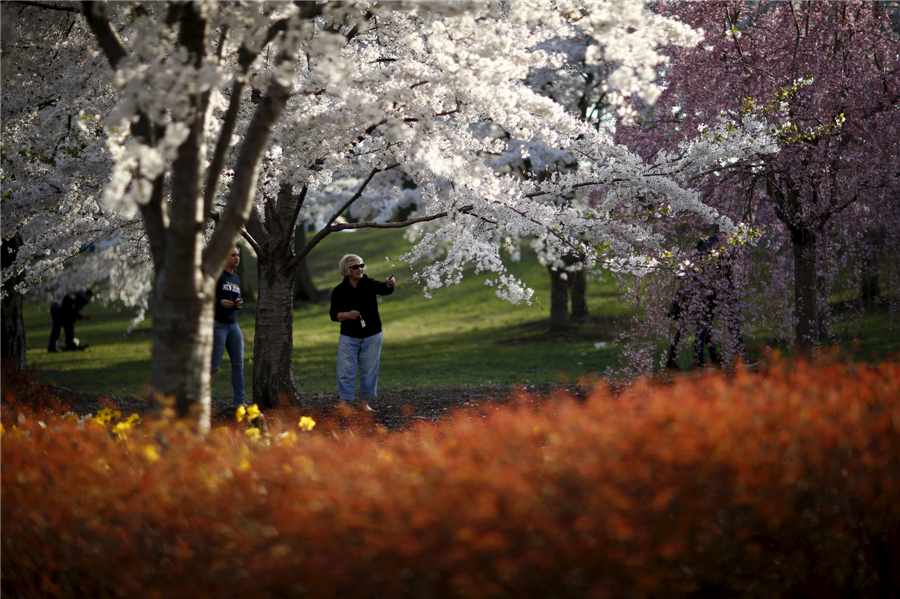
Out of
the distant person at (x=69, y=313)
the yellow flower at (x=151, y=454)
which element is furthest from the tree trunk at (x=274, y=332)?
the distant person at (x=69, y=313)

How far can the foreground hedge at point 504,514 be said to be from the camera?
2764mm

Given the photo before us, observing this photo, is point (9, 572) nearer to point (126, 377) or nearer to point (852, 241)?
point (852, 241)

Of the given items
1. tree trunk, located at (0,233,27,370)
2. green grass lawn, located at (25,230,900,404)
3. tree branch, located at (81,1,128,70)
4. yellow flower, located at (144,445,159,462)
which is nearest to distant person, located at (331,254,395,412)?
green grass lawn, located at (25,230,900,404)

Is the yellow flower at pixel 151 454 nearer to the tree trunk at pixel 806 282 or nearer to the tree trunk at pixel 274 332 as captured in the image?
the tree trunk at pixel 274 332

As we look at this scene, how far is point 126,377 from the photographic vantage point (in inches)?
580

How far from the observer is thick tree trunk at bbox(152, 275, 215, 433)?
163 inches

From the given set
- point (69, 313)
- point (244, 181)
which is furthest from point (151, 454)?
point (69, 313)

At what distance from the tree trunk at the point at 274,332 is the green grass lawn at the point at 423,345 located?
1534mm

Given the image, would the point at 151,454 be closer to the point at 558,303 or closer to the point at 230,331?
the point at 230,331

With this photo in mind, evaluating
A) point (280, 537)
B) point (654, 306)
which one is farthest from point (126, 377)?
point (280, 537)

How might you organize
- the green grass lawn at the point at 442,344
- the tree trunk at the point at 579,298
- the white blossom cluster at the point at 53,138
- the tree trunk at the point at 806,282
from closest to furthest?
the white blossom cluster at the point at 53,138
the tree trunk at the point at 806,282
the green grass lawn at the point at 442,344
the tree trunk at the point at 579,298

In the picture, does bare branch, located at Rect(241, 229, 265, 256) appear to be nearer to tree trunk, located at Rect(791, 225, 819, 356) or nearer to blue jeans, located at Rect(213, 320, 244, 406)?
blue jeans, located at Rect(213, 320, 244, 406)

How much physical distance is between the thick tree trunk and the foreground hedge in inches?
21.2

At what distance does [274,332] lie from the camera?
9031mm
